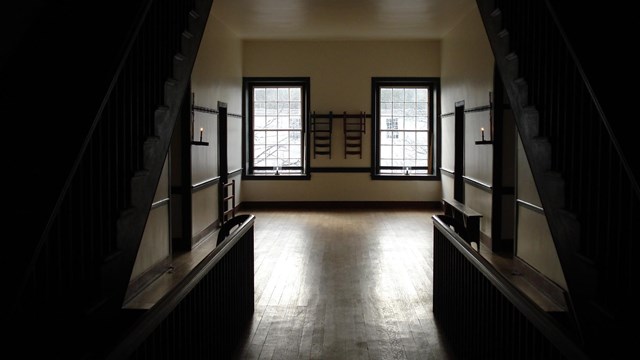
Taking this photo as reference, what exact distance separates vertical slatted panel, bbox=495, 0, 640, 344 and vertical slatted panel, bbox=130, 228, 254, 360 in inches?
73.0

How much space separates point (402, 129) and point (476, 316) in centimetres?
975

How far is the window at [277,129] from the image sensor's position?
13.0 metres

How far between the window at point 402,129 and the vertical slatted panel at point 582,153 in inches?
367

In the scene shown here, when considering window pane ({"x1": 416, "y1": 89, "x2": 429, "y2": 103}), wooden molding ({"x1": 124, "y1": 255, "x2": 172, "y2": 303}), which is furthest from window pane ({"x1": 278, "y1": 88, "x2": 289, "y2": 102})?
wooden molding ({"x1": 124, "y1": 255, "x2": 172, "y2": 303})

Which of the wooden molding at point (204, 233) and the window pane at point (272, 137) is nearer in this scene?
the wooden molding at point (204, 233)

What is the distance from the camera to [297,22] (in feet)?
34.9

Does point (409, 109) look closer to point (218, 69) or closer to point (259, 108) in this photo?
point (259, 108)

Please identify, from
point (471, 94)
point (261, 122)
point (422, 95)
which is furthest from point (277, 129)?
point (471, 94)

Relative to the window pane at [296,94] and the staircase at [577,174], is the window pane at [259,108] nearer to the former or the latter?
the window pane at [296,94]

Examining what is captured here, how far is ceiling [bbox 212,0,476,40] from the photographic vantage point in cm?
911

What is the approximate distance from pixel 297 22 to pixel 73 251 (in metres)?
8.76

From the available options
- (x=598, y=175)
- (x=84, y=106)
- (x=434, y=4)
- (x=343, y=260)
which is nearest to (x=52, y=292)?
(x=84, y=106)

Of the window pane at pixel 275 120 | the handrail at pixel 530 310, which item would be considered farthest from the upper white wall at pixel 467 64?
the handrail at pixel 530 310

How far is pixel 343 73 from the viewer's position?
12.9 meters
